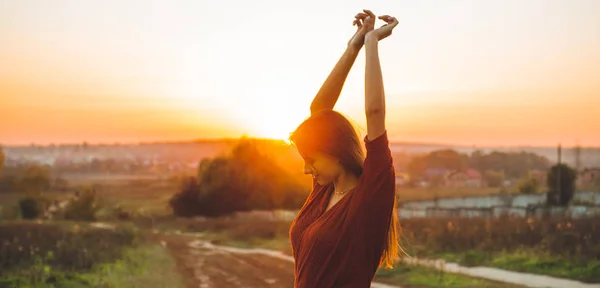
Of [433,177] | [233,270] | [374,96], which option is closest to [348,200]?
[374,96]

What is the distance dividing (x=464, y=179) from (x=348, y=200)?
3731 inches

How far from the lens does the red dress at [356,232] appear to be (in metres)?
2.83

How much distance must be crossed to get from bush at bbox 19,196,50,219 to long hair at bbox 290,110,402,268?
5547 cm

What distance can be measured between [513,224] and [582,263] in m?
7.12

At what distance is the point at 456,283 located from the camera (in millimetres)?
15977

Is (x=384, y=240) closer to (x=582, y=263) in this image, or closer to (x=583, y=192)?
(x=582, y=263)

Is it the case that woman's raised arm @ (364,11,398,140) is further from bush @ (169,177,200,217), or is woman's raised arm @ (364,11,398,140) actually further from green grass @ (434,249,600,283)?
bush @ (169,177,200,217)

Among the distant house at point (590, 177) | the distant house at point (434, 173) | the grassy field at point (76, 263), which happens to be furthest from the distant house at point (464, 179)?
the grassy field at point (76, 263)

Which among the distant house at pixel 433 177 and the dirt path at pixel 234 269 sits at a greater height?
the dirt path at pixel 234 269

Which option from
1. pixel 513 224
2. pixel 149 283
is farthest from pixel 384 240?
pixel 513 224

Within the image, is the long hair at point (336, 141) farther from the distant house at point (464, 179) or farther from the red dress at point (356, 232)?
the distant house at point (464, 179)

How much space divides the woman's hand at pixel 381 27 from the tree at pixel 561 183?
1864 inches

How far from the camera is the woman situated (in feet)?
9.31

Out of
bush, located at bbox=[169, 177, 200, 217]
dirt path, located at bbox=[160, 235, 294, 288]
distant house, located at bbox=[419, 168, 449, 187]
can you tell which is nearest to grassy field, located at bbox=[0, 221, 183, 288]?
dirt path, located at bbox=[160, 235, 294, 288]
